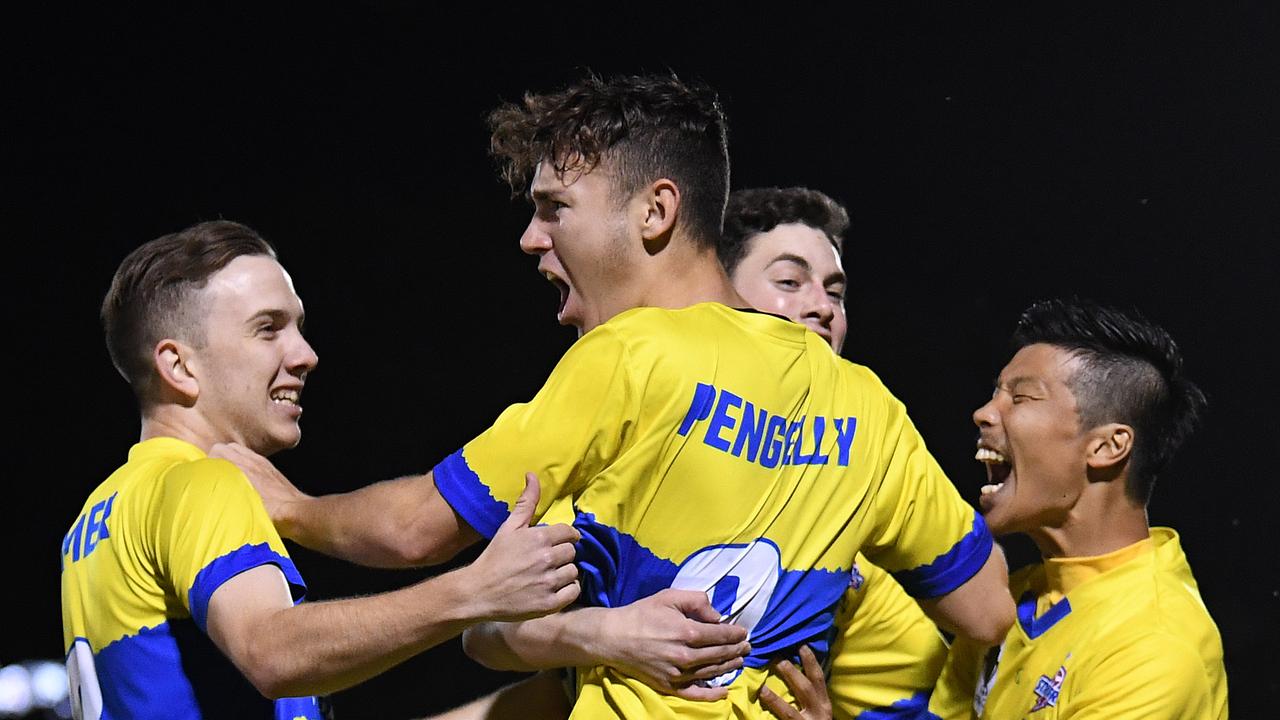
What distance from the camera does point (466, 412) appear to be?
4.87 m

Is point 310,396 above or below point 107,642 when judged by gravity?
above

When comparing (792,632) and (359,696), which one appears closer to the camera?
(792,632)

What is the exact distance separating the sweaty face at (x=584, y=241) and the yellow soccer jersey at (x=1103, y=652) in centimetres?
89

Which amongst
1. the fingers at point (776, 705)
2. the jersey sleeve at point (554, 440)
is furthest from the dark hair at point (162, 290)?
the fingers at point (776, 705)

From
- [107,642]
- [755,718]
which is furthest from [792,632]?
[107,642]

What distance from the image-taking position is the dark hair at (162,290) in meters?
2.04

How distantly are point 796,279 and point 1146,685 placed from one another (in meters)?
0.99

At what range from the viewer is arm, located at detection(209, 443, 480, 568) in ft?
5.58

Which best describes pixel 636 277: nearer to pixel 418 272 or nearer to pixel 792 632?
pixel 792 632

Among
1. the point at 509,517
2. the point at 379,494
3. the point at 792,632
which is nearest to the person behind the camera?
the point at 509,517

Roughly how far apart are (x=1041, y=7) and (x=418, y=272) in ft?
7.33

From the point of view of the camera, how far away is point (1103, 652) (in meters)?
2.11

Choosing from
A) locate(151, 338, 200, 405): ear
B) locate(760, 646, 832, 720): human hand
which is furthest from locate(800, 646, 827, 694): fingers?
locate(151, 338, 200, 405): ear

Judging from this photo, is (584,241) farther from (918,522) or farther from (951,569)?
(951,569)
